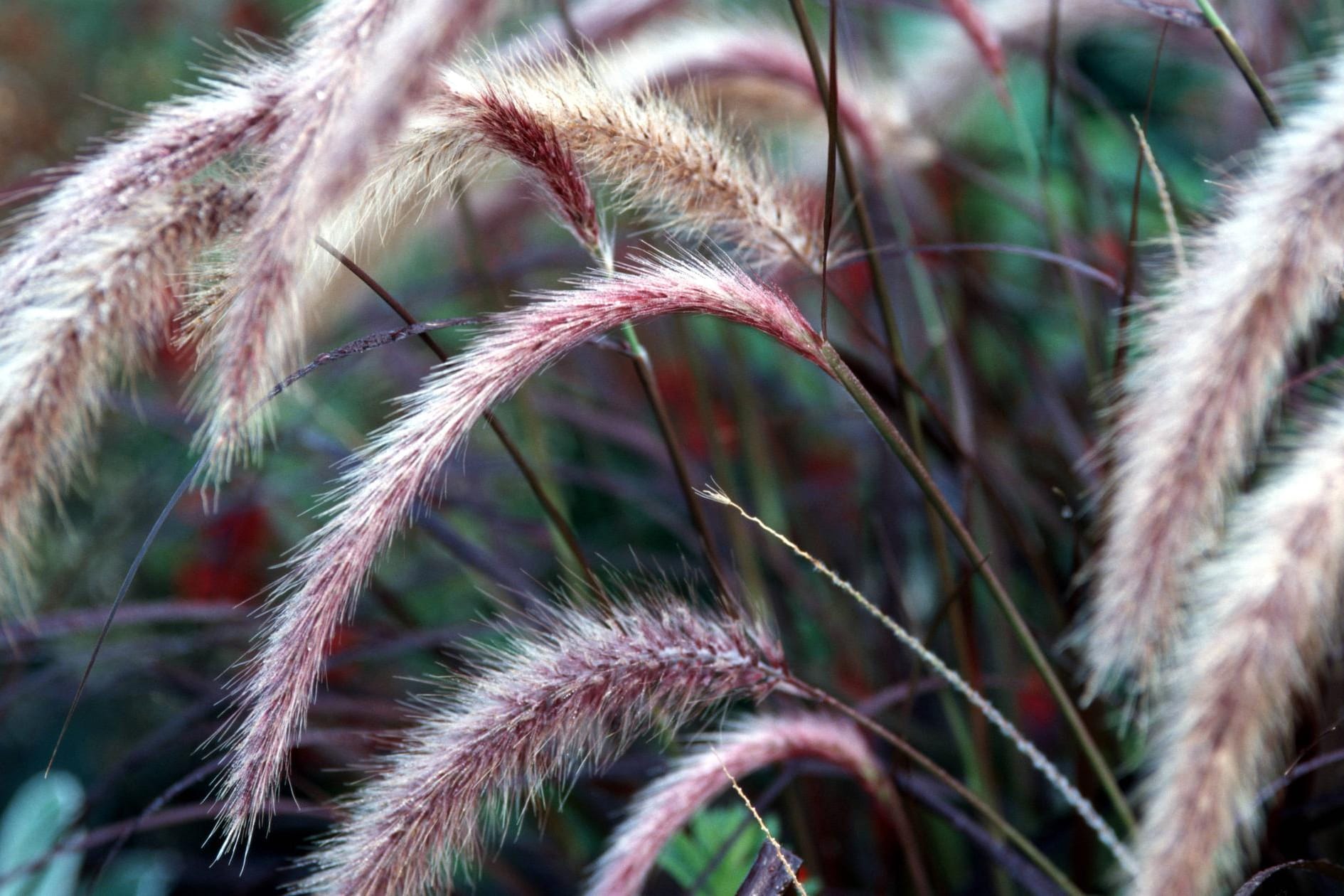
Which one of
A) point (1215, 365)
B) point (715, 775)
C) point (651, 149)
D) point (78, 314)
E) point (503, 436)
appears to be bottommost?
point (715, 775)

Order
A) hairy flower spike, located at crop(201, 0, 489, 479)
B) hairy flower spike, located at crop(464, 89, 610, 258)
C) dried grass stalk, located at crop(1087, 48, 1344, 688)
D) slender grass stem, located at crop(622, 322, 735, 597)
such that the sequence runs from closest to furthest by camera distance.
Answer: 1. hairy flower spike, located at crop(201, 0, 489, 479)
2. dried grass stalk, located at crop(1087, 48, 1344, 688)
3. hairy flower spike, located at crop(464, 89, 610, 258)
4. slender grass stem, located at crop(622, 322, 735, 597)

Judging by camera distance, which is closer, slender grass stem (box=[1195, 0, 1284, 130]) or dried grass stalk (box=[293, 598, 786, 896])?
dried grass stalk (box=[293, 598, 786, 896])

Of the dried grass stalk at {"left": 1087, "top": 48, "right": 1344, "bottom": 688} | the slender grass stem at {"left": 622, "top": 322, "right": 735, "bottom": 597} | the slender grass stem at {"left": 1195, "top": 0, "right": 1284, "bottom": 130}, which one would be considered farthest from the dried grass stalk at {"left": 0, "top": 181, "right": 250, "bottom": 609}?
the slender grass stem at {"left": 1195, "top": 0, "right": 1284, "bottom": 130}

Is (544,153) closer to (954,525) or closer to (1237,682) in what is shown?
(954,525)

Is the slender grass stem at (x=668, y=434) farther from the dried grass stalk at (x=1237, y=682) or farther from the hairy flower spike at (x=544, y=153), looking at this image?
the dried grass stalk at (x=1237, y=682)

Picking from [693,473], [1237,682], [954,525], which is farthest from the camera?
[693,473]

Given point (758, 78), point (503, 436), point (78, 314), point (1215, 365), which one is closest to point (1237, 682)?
point (1215, 365)

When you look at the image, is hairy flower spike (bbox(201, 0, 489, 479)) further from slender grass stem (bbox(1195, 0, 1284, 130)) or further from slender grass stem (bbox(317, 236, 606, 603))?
slender grass stem (bbox(1195, 0, 1284, 130))
